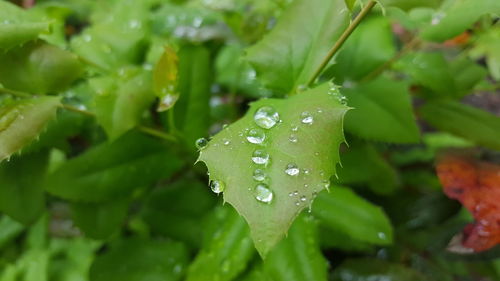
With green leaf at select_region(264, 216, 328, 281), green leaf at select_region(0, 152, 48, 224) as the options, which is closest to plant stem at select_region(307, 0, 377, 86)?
green leaf at select_region(264, 216, 328, 281)

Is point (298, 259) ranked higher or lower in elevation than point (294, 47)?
lower

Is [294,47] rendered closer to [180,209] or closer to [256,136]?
[256,136]

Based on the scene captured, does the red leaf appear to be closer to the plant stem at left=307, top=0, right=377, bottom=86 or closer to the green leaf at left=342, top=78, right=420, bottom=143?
the green leaf at left=342, top=78, right=420, bottom=143

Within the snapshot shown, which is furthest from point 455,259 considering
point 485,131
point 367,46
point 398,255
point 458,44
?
point 458,44

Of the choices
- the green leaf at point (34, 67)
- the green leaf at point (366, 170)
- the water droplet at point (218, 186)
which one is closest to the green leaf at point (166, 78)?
the green leaf at point (34, 67)

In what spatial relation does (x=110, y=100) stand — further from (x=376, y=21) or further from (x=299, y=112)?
(x=376, y=21)

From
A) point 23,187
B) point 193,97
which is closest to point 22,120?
point 23,187

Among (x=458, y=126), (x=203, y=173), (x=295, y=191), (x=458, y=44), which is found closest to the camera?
(x=295, y=191)
